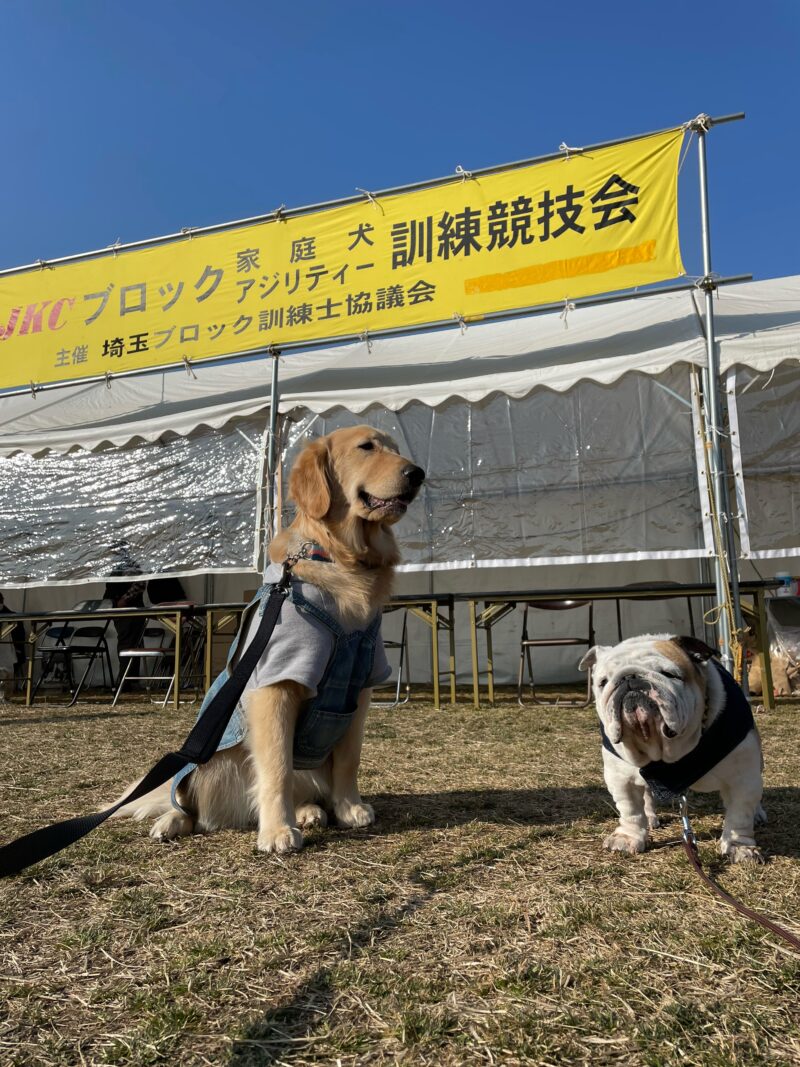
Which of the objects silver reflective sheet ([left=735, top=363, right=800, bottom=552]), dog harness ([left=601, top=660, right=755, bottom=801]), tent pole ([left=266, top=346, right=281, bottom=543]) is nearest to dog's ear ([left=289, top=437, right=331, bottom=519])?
dog harness ([left=601, top=660, right=755, bottom=801])

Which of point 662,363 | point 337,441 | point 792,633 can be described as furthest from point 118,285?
point 792,633

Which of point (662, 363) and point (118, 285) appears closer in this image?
point (662, 363)

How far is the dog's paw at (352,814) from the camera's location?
8.07 feet

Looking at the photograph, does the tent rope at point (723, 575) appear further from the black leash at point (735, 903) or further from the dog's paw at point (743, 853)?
the black leash at point (735, 903)

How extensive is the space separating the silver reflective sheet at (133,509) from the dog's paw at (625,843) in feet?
16.6

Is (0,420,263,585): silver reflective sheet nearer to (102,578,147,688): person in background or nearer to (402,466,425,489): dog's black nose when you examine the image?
(102,578,147,688): person in background

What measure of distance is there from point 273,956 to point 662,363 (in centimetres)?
543

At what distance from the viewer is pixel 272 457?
21.8 feet

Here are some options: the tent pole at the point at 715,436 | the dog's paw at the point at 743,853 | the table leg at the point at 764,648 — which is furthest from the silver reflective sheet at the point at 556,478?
the dog's paw at the point at 743,853

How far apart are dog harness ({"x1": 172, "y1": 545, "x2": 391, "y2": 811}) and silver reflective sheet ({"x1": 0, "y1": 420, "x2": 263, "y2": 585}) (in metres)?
4.36

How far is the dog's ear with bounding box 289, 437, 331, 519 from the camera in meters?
2.62

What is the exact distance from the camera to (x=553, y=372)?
6082mm

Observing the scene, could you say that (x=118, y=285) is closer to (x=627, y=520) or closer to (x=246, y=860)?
(x=627, y=520)

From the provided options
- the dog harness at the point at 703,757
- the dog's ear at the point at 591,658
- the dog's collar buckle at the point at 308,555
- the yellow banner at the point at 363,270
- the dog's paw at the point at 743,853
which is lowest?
the dog's paw at the point at 743,853
